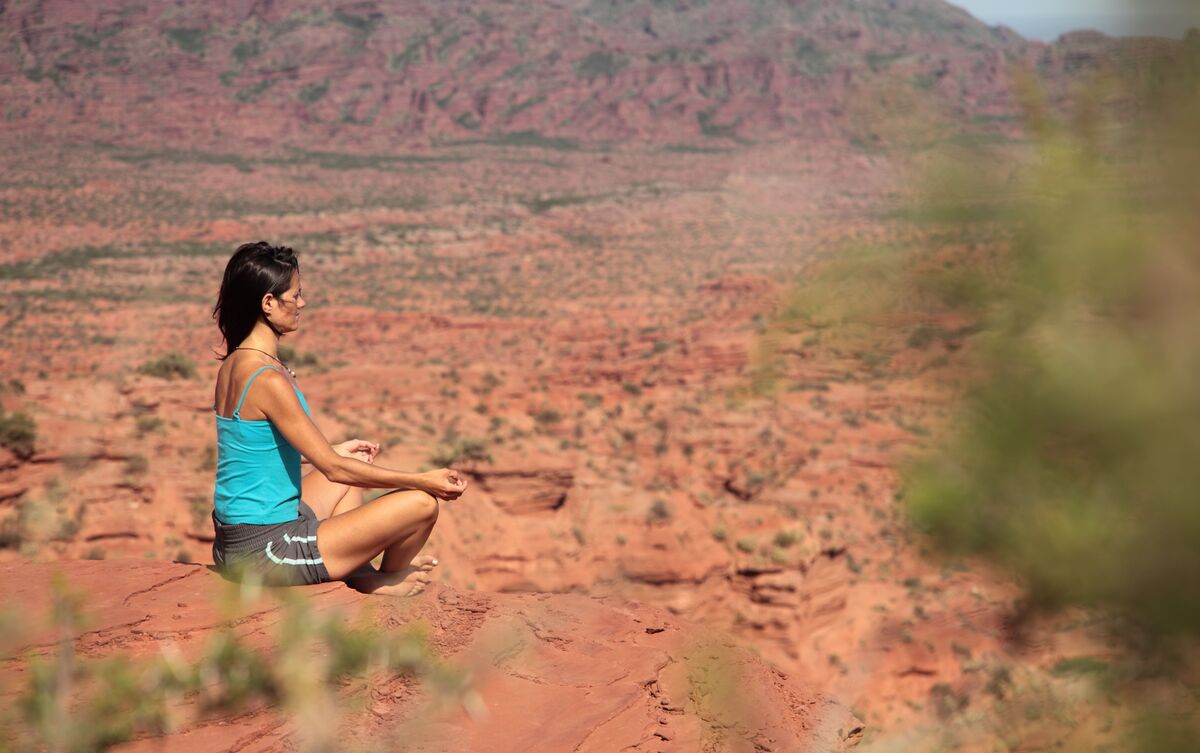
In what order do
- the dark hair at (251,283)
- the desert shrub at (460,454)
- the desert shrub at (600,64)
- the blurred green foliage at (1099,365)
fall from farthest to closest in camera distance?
1. the desert shrub at (600,64)
2. the desert shrub at (460,454)
3. the dark hair at (251,283)
4. the blurred green foliage at (1099,365)

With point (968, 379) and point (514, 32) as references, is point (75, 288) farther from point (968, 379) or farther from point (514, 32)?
point (514, 32)

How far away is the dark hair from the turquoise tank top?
32cm

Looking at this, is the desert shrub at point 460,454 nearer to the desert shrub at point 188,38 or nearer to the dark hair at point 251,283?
the dark hair at point 251,283

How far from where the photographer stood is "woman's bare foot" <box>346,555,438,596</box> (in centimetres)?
354

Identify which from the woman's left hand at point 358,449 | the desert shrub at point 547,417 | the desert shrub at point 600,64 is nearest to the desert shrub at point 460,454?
the desert shrub at point 547,417

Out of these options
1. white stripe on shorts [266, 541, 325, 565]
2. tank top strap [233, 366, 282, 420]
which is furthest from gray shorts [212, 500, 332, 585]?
tank top strap [233, 366, 282, 420]

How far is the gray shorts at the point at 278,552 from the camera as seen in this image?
352cm

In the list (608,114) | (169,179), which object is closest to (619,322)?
(169,179)

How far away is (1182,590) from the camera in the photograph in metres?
0.98

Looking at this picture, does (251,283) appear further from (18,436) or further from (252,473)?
(18,436)

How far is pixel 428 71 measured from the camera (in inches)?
4001

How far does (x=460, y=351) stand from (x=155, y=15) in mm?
83182

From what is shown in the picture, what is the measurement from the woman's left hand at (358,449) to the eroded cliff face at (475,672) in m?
0.73

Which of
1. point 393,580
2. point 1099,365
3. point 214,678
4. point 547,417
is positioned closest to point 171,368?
point 547,417
